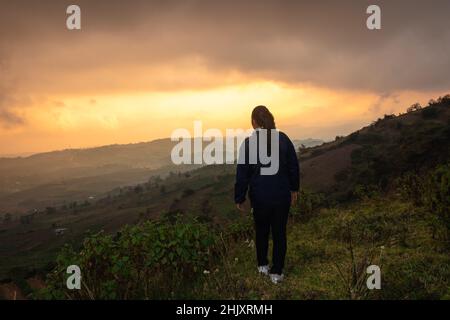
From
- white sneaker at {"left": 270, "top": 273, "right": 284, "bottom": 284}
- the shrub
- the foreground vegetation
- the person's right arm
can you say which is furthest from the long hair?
the shrub

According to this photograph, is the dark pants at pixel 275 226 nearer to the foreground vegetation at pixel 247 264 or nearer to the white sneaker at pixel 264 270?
the white sneaker at pixel 264 270

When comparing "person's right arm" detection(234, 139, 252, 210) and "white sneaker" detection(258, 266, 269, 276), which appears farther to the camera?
"white sneaker" detection(258, 266, 269, 276)

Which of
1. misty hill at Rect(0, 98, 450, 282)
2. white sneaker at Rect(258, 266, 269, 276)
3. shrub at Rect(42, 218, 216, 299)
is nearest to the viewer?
shrub at Rect(42, 218, 216, 299)

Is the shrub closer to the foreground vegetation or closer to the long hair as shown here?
the foreground vegetation

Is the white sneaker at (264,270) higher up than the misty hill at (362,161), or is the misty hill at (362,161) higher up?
the misty hill at (362,161)

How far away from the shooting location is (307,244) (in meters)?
9.24

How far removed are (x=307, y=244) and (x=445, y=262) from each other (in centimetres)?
Answer: 286

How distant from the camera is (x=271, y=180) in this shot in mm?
6637

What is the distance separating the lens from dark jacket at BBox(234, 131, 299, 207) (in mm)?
6629

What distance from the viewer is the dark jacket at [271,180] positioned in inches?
261

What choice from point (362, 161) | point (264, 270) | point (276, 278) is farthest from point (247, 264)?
point (362, 161)

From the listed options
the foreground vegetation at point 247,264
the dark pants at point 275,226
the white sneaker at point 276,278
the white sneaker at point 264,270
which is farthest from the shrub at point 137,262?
the white sneaker at point 276,278

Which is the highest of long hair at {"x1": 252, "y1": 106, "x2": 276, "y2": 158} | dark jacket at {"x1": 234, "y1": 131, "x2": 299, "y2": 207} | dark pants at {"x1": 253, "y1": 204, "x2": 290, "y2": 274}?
long hair at {"x1": 252, "y1": 106, "x2": 276, "y2": 158}
